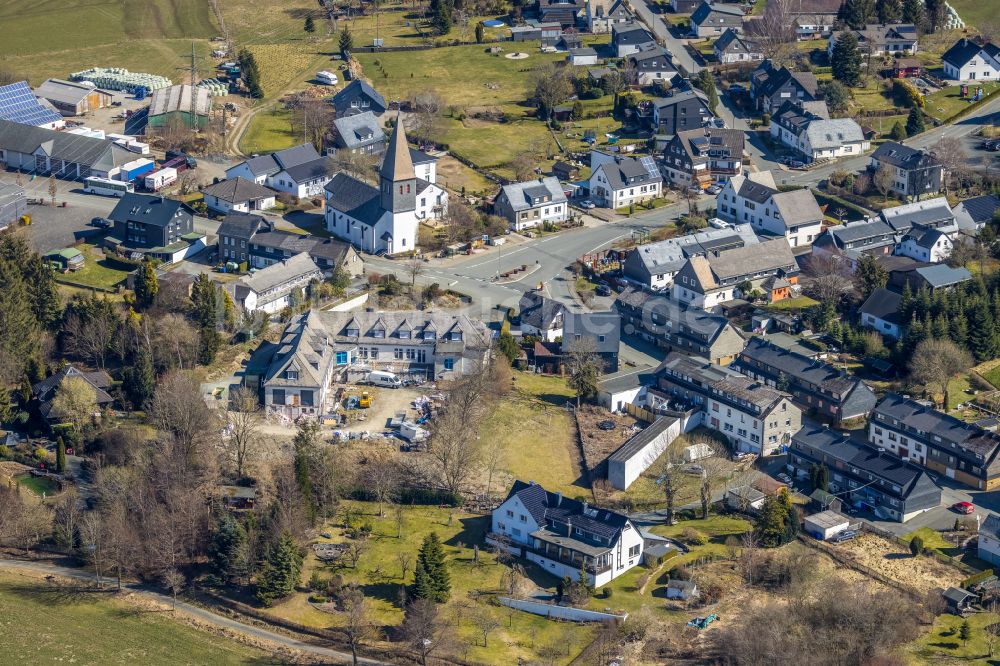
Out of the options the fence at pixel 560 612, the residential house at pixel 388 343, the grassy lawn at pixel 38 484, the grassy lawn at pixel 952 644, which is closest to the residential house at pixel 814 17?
the residential house at pixel 388 343

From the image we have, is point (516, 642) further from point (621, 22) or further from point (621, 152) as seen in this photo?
point (621, 22)

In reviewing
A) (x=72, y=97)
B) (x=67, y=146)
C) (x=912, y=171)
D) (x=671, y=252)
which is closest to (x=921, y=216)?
(x=912, y=171)

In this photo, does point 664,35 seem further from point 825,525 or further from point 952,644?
point 952,644

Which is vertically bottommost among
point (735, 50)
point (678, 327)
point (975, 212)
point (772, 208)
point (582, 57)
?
point (678, 327)

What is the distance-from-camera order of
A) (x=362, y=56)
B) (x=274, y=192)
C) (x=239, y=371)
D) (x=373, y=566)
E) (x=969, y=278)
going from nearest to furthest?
1. (x=373, y=566)
2. (x=239, y=371)
3. (x=969, y=278)
4. (x=274, y=192)
5. (x=362, y=56)

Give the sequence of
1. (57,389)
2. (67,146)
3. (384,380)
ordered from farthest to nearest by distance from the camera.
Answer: (67,146) → (384,380) → (57,389)

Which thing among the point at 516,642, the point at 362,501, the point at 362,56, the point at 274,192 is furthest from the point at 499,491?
the point at 362,56
